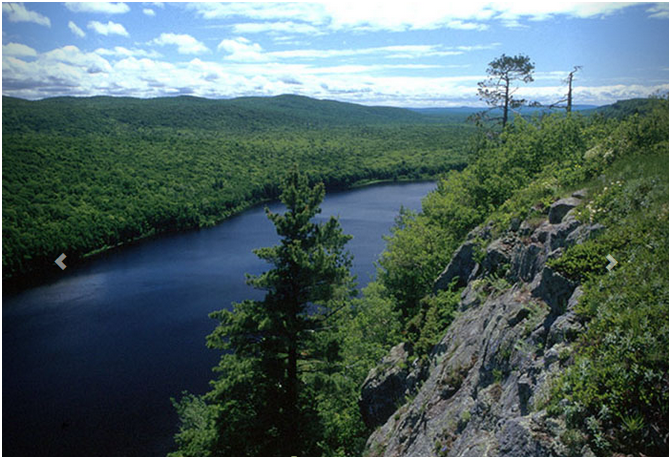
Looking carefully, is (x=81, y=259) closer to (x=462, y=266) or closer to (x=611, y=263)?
(x=462, y=266)

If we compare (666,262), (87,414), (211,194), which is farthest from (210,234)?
(666,262)

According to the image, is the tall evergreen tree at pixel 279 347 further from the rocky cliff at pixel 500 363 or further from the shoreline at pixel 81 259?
the shoreline at pixel 81 259

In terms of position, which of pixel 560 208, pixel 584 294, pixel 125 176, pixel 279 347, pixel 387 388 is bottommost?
pixel 387 388

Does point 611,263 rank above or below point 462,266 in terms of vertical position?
above

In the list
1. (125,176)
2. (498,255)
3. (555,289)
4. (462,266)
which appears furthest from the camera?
(125,176)

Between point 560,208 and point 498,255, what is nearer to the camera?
point 560,208

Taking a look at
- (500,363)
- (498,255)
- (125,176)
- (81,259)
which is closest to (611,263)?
(500,363)

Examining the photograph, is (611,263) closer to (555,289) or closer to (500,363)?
(555,289)

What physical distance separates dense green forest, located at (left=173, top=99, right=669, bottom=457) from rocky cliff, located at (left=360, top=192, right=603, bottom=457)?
0.41 metres

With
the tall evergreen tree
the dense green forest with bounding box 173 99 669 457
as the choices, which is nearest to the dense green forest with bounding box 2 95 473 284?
the tall evergreen tree

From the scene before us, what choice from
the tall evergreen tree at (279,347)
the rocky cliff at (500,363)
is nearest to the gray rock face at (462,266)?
the rocky cliff at (500,363)

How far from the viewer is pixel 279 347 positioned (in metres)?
18.3

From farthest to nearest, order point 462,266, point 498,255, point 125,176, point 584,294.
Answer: point 125,176 → point 462,266 → point 498,255 → point 584,294

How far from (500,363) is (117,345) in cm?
3978
